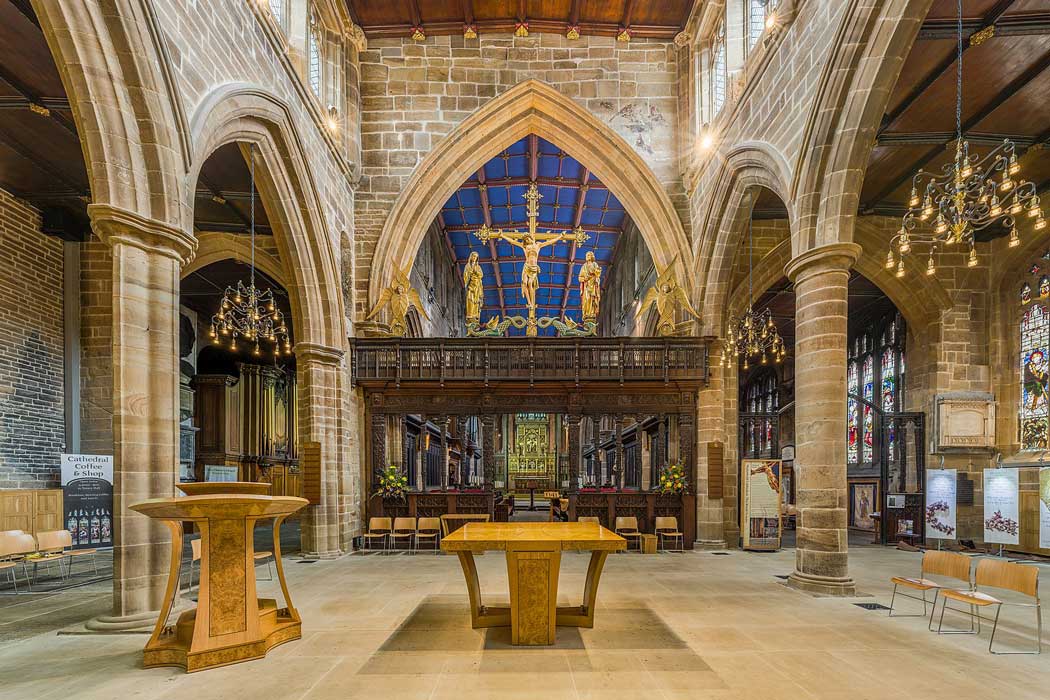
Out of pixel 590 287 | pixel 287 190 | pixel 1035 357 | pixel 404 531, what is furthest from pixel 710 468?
pixel 287 190

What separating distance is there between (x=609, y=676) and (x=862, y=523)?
15245 mm

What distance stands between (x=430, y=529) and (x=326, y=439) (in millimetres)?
2537

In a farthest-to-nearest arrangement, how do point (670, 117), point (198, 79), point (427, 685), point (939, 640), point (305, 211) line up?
point (670, 117), point (305, 211), point (198, 79), point (939, 640), point (427, 685)

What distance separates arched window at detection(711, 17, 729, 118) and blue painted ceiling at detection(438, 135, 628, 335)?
4772 millimetres

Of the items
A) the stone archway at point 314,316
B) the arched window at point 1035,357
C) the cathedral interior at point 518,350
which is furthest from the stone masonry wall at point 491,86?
the arched window at point 1035,357

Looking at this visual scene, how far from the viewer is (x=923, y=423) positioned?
1270 cm

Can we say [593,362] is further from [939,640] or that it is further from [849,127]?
[939,640]

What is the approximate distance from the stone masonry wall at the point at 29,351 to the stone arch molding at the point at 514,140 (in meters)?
5.75

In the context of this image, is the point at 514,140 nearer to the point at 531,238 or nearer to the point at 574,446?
the point at 531,238

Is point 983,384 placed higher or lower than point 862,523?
higher

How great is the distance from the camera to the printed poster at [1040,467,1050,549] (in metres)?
10.0

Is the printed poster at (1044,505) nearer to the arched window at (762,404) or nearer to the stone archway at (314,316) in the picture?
the stone archway at (314,316)

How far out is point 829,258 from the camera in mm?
7363

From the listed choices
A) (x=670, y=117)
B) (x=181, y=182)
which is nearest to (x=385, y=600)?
(x=181, y=182)
